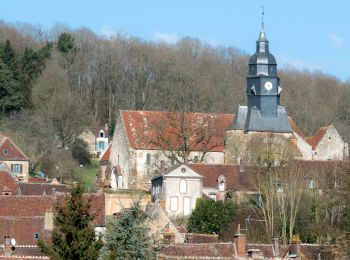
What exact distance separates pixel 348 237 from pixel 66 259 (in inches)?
619

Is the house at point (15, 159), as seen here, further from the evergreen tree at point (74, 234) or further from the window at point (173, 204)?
the evergreen tree at point (74, 234)

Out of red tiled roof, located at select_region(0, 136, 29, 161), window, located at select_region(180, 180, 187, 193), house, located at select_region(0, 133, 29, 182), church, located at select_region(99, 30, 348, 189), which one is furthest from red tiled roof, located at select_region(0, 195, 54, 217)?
red tiled roof, located at select_region(0, 136, 29, 161)

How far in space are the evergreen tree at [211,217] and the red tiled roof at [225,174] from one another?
5147 mm

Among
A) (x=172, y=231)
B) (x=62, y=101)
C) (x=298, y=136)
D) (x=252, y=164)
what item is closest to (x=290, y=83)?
(x=62, y=101)

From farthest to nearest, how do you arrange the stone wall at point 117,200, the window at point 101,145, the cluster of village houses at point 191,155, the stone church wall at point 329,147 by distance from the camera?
the window at point 101,145 → the stone church wall at point 329,147 → the cluster of village houses at point 191,155 → the stone wall at point 117,200

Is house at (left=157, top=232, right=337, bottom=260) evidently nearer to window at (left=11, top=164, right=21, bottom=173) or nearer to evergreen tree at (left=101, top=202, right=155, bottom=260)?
evergreen tree at (left=101, top=202, right=155, bottom=260)

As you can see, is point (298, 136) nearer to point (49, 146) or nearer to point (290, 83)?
point (49, 146)

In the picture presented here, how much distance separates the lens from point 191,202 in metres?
61.7

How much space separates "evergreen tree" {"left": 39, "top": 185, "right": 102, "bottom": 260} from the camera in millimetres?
25875

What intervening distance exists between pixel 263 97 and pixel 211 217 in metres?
18.6

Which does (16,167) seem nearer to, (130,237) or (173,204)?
(173,204)

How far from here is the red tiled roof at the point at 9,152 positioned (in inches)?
2899

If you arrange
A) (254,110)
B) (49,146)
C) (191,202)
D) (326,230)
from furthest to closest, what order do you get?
(49,146) → (254,110) → (191,202) → (326,230)

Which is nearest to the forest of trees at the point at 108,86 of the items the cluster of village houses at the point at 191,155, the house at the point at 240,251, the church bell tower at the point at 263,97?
the cluster of village houses at the point at 191,155
